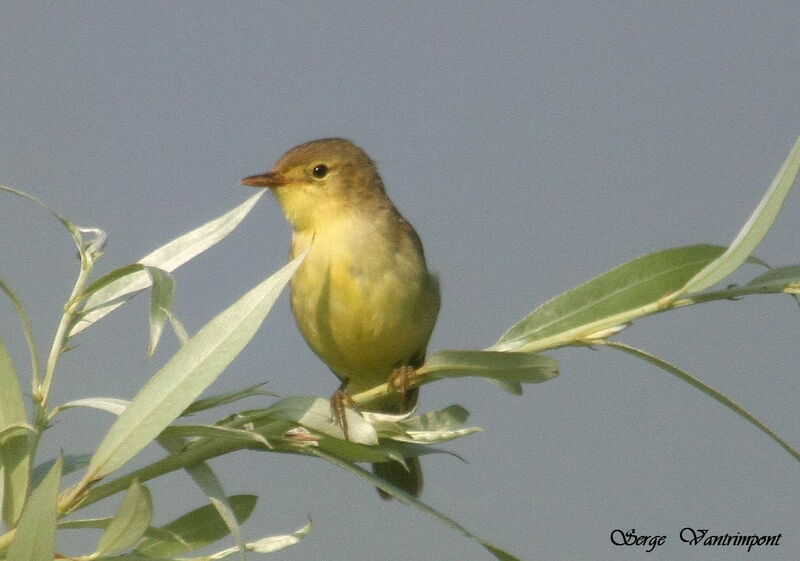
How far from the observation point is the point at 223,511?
1.68 m

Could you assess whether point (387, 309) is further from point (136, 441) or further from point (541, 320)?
point (136, 441)

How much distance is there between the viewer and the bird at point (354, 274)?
3.84m

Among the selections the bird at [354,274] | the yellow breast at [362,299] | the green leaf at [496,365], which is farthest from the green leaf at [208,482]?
the yellow breast at [362,299]

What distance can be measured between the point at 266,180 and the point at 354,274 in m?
0.69

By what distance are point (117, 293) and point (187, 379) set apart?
1.52 feet

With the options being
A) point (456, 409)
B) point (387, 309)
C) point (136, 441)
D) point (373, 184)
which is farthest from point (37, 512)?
point (373, 184)

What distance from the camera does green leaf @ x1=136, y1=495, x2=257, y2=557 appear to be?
6.52ft

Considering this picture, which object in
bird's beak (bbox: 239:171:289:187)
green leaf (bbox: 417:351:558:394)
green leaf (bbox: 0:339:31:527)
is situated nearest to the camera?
green leaf (bbox: 0:339:31:527)

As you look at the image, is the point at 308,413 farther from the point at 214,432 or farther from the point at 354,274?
the point at 354,274

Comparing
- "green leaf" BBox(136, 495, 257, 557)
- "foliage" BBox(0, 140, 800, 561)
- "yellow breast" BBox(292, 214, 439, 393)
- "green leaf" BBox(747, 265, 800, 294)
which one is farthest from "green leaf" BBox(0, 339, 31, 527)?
"yellow breast" BBox(292, 214, 439, 393)

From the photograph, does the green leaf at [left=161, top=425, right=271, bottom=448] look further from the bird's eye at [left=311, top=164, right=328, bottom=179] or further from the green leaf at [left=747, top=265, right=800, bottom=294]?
the bird's eye at [left=311, top=164, right=328, bottom=179]

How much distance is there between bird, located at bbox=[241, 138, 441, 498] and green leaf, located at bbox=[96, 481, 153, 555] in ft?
6.51

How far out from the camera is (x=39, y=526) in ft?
4.76

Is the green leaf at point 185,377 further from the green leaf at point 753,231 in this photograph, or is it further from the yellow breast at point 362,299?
the yellow breast at point 362,299
